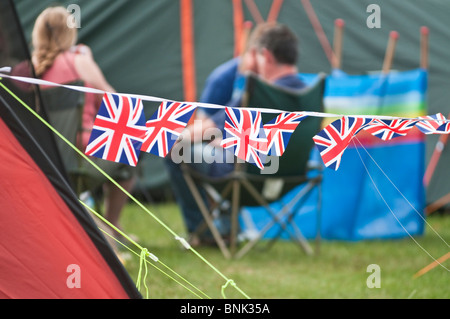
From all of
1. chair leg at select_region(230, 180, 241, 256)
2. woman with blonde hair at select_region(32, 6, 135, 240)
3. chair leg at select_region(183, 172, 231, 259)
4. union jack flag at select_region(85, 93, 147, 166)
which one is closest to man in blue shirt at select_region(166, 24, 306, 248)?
chair leg at select_region(183, 172, 231, 259)

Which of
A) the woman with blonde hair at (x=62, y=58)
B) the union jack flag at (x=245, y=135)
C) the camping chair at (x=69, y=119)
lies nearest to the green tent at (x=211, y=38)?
the woman with blonde hair at (x=62, y=58)

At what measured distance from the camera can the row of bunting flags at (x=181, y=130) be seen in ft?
7.38

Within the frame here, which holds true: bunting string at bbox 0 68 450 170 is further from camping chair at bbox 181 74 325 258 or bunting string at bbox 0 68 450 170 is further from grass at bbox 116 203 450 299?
camping chair at bbox 181 74 325 258

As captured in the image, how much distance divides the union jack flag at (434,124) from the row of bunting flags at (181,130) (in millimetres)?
41

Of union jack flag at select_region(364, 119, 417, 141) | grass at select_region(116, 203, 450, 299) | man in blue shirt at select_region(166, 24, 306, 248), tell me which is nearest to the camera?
union jack flag at select_region(364, 119, 417, 141)

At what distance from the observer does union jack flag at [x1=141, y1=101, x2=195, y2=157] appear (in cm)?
226

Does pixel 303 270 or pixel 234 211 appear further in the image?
pixel 234 211

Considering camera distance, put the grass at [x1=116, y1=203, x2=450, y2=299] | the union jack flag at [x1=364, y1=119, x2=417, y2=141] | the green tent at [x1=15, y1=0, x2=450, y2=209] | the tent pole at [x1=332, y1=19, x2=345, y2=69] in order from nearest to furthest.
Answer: the union jack flag at [x1=364, y1=119, x2=417, y2=141], the grass at [x1=116, y1=203, x2=450, y2=299], the tent pole at [x1=332, y1=19, x2=345, y2=69], the green tent at [x1=15, y1=0, x2=450, y2=209]

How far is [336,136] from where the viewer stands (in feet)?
7.64

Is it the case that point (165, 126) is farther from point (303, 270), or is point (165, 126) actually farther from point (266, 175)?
point (266, 175)

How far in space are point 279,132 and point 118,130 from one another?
0.48 meters

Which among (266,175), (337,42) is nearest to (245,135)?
(266,175)
